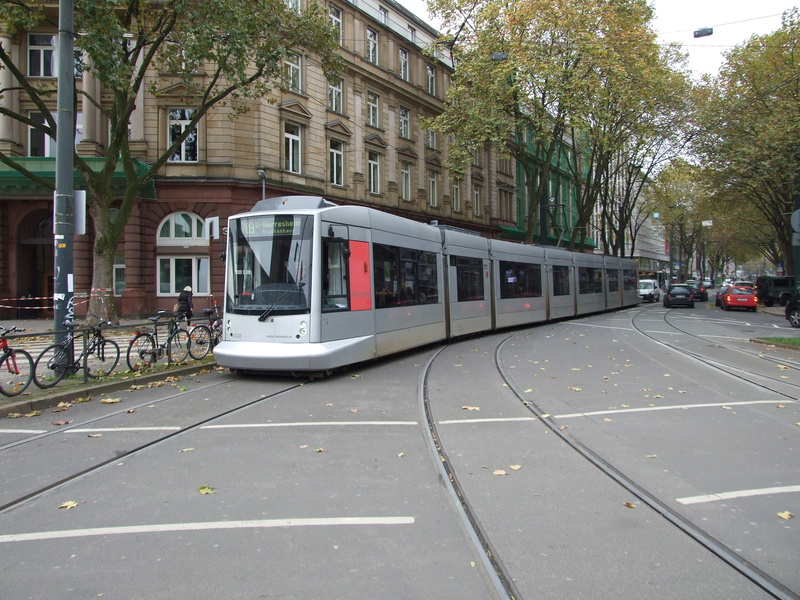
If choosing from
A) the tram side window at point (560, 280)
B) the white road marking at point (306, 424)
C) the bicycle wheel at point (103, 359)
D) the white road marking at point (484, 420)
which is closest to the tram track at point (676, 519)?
the white road marking at point (484, 420)

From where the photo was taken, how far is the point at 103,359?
10180 mm

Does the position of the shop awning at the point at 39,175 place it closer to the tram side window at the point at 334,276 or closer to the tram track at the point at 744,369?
the tram side window at the point at 334,276

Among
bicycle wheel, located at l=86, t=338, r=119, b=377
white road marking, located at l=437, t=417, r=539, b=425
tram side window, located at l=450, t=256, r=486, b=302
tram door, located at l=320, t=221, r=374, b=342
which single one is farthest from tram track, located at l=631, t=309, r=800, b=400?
bicycle wheel, located at l=86, t=338, r=119, b=377

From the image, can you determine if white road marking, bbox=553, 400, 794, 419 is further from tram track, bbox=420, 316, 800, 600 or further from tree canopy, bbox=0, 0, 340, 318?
tree canopy, bbox=0, 0, 340, 318

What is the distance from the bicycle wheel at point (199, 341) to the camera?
40.2 feet

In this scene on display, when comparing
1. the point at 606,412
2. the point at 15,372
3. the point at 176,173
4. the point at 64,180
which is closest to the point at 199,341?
the point at 64,180

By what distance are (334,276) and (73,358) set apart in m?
4.42

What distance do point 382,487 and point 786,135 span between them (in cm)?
2895

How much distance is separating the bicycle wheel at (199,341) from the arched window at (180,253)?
40.7 feet

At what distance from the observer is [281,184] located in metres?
24.9

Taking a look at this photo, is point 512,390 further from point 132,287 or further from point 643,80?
point 643,80

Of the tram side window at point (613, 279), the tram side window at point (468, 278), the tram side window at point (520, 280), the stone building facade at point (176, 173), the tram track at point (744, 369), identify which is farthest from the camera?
the tram side window at point (613, 279)

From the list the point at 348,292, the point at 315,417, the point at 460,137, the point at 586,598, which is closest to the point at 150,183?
the point at 460,137

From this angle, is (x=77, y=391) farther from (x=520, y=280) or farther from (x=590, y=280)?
(x=590, y=280)
